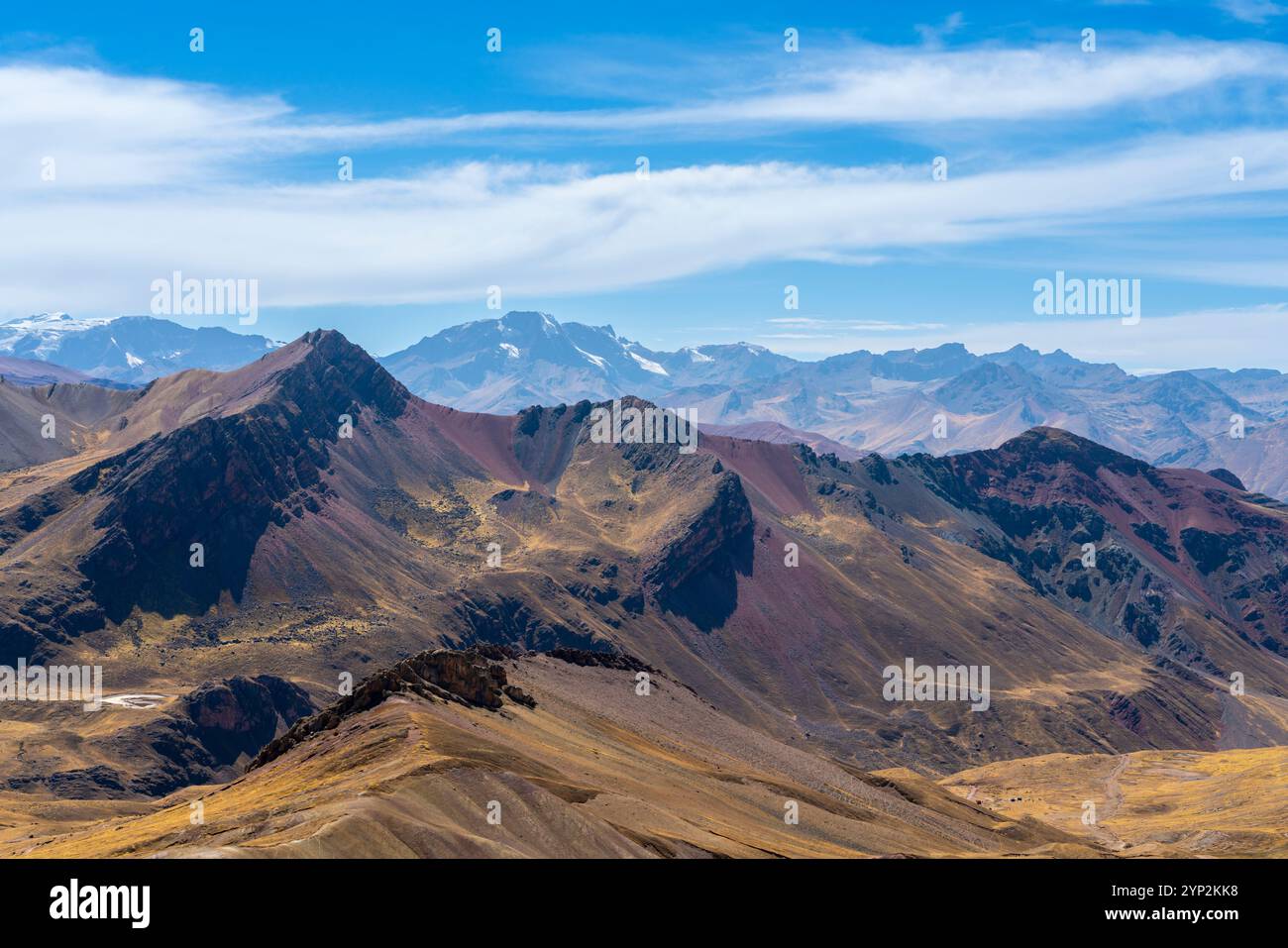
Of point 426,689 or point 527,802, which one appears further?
point 426,689

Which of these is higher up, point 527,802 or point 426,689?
point 527,802

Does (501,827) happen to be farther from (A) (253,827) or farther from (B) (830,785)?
(B) (830,785)

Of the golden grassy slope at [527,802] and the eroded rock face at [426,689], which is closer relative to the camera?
the golden grassy slope at [527,802]

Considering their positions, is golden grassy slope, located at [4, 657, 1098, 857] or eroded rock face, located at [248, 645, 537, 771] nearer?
golden grassy slope, located at [4, 657, 1098, 857]
